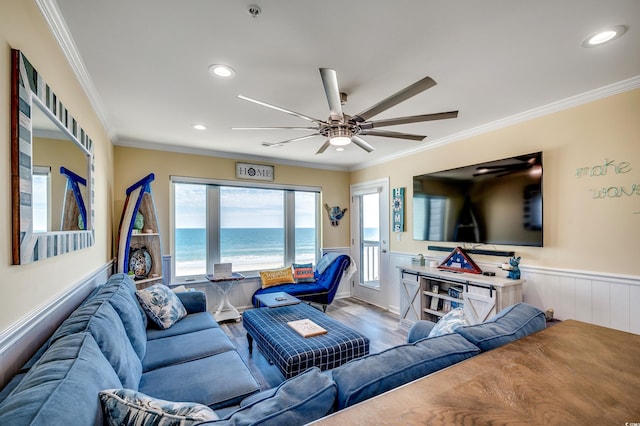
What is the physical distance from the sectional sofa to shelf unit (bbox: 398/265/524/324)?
1215 millimetres

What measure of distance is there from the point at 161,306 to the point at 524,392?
8.91 ft

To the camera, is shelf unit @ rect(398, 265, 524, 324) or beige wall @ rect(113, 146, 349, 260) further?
beige wall @ rect(113, 146, 349, 260)

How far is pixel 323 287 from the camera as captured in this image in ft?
14.5

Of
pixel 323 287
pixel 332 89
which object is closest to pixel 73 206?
pixel 332 89

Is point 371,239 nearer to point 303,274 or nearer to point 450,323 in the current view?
point 303,274

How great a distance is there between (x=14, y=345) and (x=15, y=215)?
1.68 feet

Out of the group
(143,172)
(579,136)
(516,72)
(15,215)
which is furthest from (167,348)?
(579,136)

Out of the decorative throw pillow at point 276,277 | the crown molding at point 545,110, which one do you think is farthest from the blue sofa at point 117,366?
the crown molding at point 545,110

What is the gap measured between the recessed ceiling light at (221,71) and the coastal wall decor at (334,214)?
3508mm

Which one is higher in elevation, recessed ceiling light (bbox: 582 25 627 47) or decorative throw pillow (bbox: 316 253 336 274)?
recessed ceiling light (bbox: 582 25 627 47)

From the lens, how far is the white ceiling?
153 cm

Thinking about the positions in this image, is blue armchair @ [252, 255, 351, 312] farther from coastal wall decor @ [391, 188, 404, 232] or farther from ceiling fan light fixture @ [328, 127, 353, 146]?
ceiling fan light fixture @ [328, 127, 353, 146]

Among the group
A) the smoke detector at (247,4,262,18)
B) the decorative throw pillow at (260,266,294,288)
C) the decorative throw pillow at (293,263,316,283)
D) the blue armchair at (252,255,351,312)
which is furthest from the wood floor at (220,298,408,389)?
the smoke detector at (247,4,262,18)

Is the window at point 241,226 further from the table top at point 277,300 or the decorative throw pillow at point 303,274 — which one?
the table top at point 277,300
